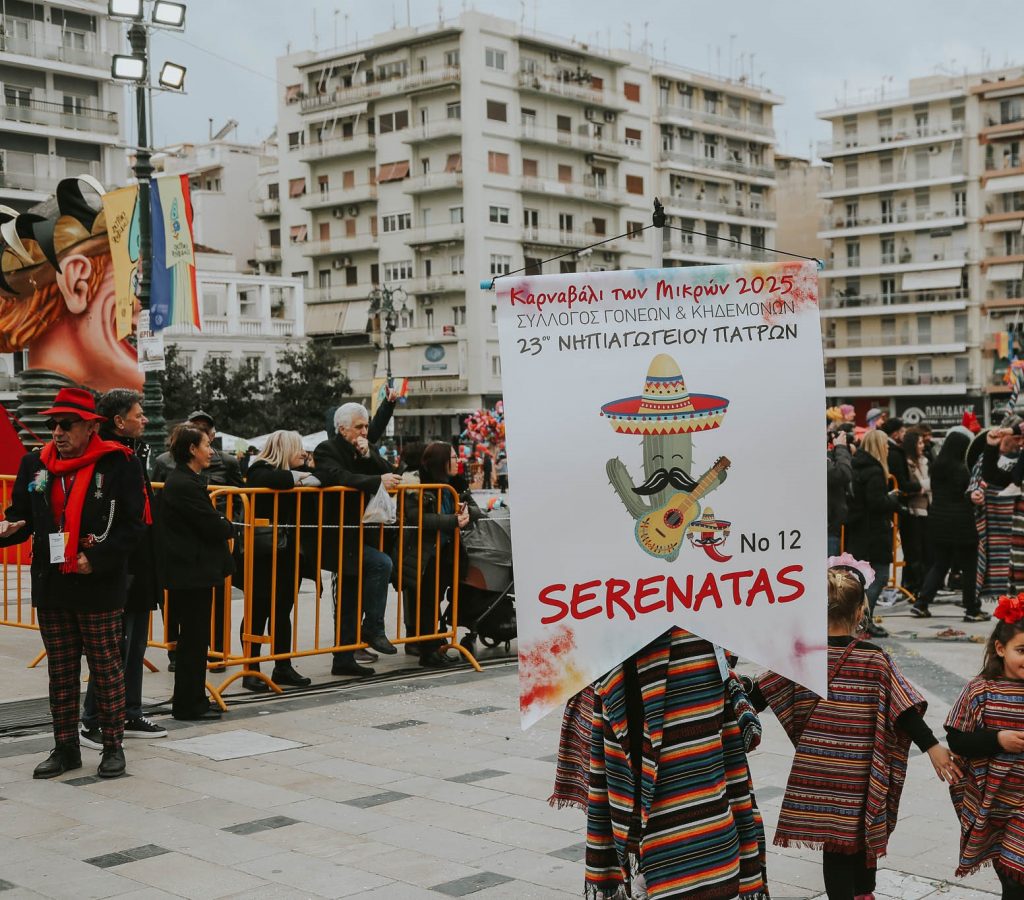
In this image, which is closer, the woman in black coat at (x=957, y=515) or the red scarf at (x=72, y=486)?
the red scarf at (x=72, y=486)

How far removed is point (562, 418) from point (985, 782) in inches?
65.5

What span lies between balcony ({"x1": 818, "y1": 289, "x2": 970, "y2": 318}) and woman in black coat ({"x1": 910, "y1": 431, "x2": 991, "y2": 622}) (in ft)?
228

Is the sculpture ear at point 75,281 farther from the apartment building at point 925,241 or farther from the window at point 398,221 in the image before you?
the apartment building at point 925,241

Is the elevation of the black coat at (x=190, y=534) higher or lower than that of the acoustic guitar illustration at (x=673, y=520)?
lower

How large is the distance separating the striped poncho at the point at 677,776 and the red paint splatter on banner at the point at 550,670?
146 millimetres

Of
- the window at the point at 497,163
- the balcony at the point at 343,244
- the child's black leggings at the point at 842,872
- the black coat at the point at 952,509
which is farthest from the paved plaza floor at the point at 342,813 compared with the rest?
the balcony at the point at 343,244

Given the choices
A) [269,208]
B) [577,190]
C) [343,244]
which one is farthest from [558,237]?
[269,208]

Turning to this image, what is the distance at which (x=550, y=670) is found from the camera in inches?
148

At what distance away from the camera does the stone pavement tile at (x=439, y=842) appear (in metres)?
5.41

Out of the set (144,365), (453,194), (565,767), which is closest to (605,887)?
(565,767)

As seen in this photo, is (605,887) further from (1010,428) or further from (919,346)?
(919,346)

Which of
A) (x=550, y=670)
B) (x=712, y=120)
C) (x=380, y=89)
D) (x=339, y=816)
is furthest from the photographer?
(x=712, y=120)

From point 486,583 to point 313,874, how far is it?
510 cm

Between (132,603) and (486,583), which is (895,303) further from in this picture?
(132,603)
